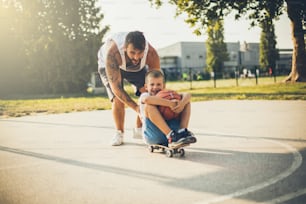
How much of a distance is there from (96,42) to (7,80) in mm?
9224

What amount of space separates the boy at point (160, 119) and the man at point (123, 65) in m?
0.41

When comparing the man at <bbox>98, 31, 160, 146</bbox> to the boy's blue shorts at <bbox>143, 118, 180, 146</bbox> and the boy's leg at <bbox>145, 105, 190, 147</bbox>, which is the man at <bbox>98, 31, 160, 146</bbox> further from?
the boy's leg at <bbox>145, 105, 190, 147</bbox>

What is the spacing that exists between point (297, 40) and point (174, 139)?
2091 centimetres

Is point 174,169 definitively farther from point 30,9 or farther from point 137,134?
point 30,9

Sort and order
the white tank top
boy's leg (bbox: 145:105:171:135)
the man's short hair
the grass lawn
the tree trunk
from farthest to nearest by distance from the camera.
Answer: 1. the tree trunk
2. the grass lawn
3. the white tank top
4. the man's short hair
5. boy's leg (bbox: 145:105:171:135)

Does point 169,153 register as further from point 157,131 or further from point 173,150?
point 157,131

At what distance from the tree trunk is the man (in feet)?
59.0

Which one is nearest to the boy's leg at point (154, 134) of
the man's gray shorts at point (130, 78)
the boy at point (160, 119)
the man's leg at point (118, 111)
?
the boy at point (160, 119)

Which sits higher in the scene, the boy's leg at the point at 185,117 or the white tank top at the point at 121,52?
the white tank top at the point at 121,52

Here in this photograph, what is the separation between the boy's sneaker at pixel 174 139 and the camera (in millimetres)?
3507

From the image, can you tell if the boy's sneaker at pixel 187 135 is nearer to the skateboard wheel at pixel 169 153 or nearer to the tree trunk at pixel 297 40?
the skateboard wheel at pixel 169 153

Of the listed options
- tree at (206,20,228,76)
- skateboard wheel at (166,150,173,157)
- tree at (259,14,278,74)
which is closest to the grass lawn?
skateboard wheel at (166,150,173,157)

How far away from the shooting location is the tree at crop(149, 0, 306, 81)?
2064 cm

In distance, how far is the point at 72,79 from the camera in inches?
1109
